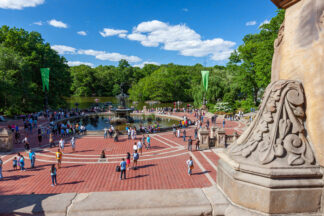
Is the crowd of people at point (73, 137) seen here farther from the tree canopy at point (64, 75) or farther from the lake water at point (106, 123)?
the tree canopy at point (64, 75)

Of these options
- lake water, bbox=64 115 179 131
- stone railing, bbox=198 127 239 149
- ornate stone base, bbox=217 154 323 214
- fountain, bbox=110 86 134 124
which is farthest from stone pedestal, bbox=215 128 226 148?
fountain, bbox=110 86 134 124

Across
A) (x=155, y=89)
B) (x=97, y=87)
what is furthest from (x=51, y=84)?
(x=97, y=87)

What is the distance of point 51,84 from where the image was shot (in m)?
41.1

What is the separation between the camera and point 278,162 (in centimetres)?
297

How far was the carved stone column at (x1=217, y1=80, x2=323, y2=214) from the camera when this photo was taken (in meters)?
2.90

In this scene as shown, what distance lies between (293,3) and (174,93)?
66865mm

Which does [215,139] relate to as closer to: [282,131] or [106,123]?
[282,131]

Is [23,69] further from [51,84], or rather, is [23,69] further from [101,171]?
[101,171]

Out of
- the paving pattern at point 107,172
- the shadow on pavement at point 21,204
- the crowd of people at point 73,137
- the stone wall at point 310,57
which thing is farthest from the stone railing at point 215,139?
the shadow on pavement at point 21,204

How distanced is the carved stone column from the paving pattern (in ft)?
24.1

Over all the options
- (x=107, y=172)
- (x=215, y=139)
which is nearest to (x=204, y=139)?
(x=215, y=139)

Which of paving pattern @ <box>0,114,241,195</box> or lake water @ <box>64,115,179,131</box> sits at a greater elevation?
lake water @ <box>64,115,179,131</box>

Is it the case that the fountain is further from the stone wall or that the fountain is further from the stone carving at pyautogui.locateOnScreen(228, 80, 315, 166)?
the stone wall

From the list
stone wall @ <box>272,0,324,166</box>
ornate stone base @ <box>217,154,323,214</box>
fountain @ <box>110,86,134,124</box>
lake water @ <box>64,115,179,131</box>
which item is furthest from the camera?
fountain @ <box>110,86,134,124</box>
